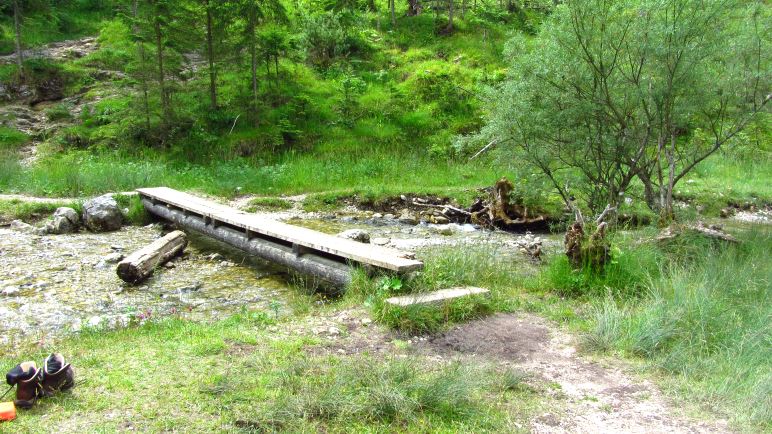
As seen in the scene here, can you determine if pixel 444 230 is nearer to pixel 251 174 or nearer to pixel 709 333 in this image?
pixel 251 174

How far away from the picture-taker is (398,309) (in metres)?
5.47

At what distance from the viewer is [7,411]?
3414 millimetres

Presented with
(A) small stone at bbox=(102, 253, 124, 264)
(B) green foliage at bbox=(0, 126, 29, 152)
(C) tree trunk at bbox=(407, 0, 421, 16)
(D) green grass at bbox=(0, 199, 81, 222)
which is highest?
(C) tree trunk at bbox=(407, 0, 421, 16)

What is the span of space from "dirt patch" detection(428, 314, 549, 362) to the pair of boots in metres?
2.94

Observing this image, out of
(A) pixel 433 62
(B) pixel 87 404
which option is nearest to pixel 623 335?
(B) pixel 87 404

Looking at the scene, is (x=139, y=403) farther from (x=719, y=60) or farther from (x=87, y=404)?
(x=719, y=60)

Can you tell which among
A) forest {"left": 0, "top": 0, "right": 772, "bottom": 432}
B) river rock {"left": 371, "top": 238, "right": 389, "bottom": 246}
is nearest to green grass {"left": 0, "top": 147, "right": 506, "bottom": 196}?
forest {"left": 0, "top": 0, "right": 772, "bottom": 432}

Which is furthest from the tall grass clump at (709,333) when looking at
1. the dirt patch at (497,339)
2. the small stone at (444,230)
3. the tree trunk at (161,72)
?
the tree trunk at (161,72)

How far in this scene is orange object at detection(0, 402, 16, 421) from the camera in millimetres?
3398

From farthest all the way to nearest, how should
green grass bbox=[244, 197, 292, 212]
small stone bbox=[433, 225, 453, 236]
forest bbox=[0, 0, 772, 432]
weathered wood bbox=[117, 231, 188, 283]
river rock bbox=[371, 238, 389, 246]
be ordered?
green grass bbox=[244, 197, 292, 212] < small stone bbox=[433, 225, 453, 236] < river rock bbox=[371, 238, 389, 246] < weathered wood bbox=[117, 231, 188, 283] < forest bbox=[0, 0, 772, 432]

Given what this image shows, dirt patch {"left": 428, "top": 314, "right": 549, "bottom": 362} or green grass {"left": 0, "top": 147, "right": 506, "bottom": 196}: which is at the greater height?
green grass {"left": 0, "top": 147, "right": 506, "bottom": 196}

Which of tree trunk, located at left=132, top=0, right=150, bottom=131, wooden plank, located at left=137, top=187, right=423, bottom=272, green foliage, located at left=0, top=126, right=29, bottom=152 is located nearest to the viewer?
wooden plank, located at left=137, top=187, right=423, bottom=272

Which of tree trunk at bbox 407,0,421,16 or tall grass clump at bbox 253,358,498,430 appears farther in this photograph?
tree trunk at bbox 407,0,421,16

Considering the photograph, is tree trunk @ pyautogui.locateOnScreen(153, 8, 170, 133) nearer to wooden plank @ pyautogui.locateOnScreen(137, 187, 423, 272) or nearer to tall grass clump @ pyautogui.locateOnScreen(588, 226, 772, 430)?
wooden plank @ pyautogui.locateOnScreen(137, 187, 423, 272)
